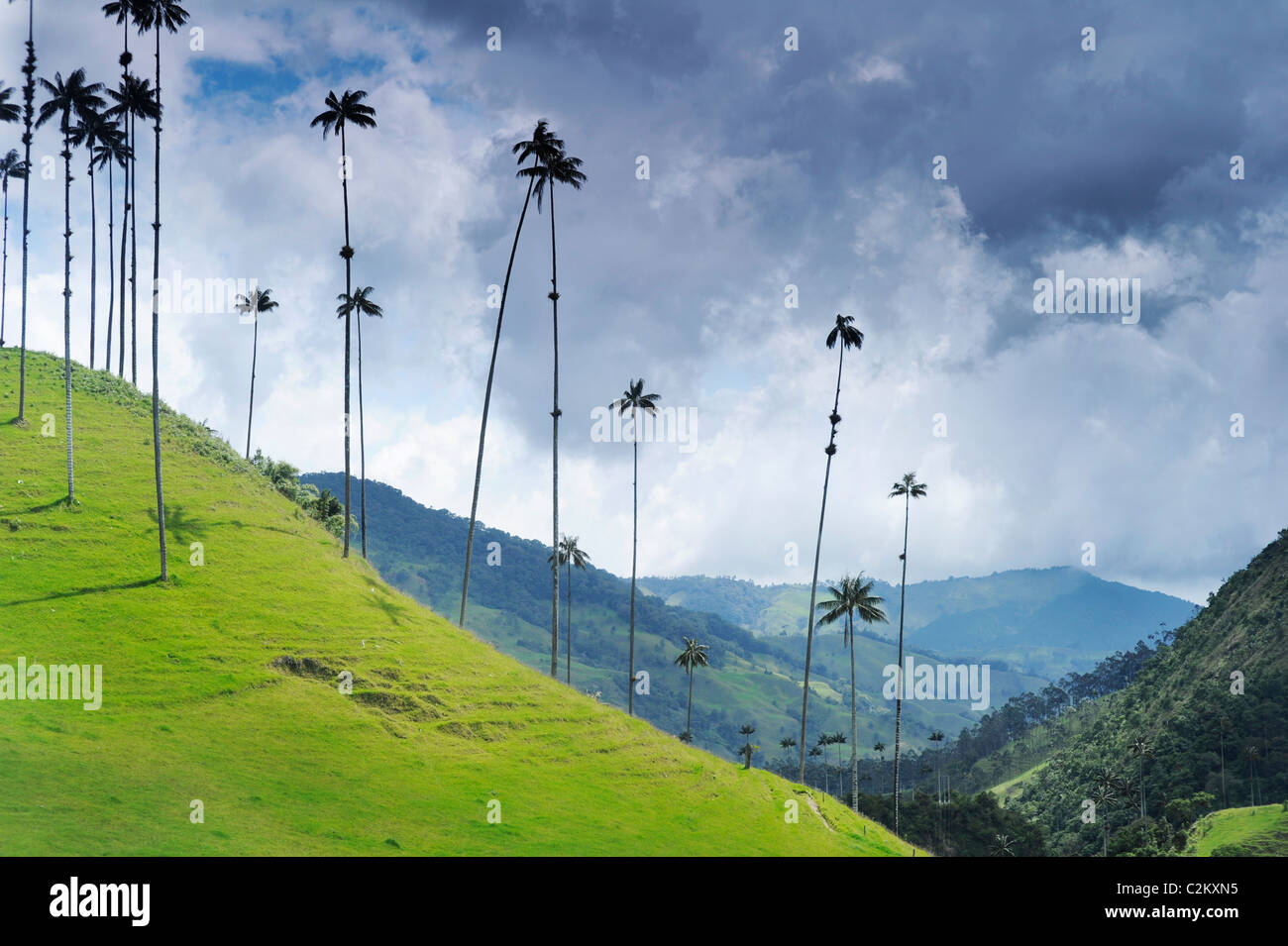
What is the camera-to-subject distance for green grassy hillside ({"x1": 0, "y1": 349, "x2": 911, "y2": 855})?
35.2 metres

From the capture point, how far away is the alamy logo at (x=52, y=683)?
140 feet

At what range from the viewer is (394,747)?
4550cm

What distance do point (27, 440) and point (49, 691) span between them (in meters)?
41.4

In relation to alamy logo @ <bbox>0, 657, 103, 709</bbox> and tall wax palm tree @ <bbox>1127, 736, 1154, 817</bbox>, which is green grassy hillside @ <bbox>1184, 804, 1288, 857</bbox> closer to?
tall wax palm tree @ <bbox>1127, 736, 1154, 817</bbox>

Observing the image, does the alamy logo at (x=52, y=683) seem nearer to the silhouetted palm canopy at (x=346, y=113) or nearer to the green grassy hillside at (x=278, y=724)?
the green grassy hillside at (x=278, y=724)

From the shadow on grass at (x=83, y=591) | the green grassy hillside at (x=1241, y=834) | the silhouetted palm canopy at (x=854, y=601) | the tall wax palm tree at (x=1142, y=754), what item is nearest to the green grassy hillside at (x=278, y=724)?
the shadow on grass at (x=83, y=591)

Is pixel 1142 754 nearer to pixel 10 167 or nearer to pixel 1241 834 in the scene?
pixel 1241 834

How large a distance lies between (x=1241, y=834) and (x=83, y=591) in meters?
137
